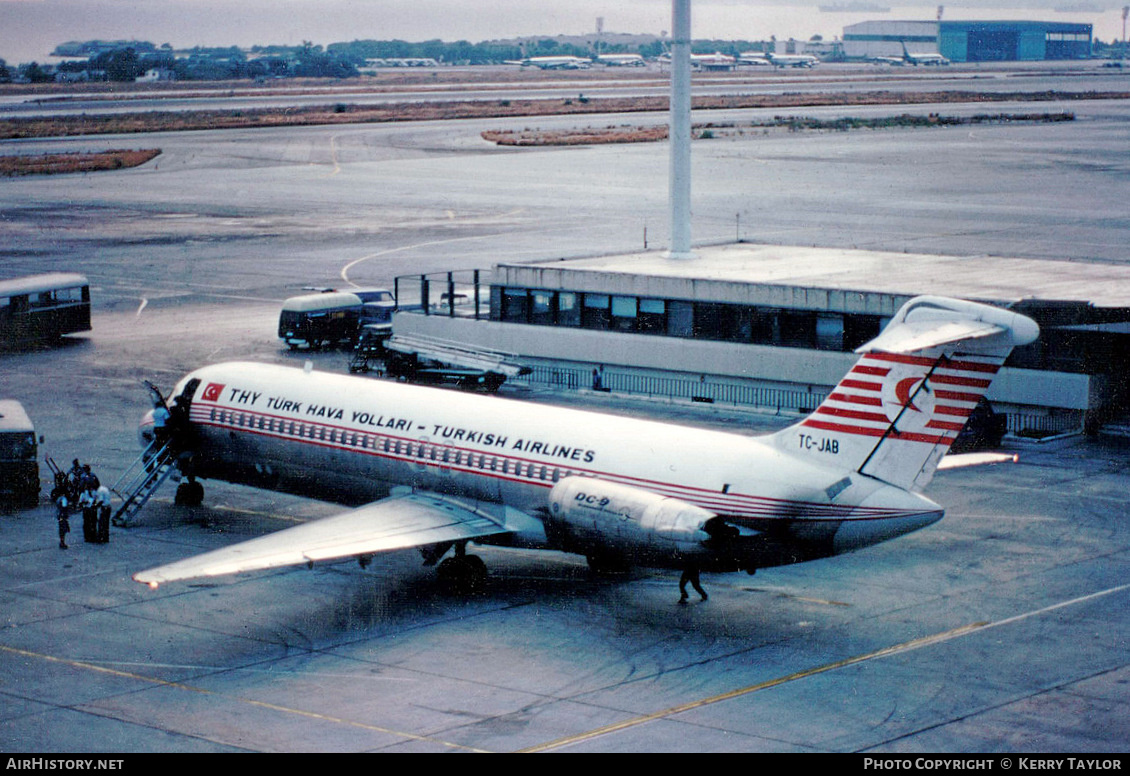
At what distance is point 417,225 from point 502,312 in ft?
135

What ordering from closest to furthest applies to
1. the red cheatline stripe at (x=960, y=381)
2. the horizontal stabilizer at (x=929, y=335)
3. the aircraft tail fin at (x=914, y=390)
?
the horizontal stabilizer at (x=929, y=335), the aircraft tail fin at (x=914, y=390), the red cheatline stripe at (x=960, y=381)

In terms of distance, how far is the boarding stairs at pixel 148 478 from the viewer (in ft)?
128

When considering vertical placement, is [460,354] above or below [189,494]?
above

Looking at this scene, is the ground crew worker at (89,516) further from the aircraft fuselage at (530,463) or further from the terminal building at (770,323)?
the terminal building at (770,323)

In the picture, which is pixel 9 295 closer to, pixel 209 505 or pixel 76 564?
pixel 209 505

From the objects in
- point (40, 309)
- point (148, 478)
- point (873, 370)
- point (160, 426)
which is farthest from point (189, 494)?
point (40, 309)

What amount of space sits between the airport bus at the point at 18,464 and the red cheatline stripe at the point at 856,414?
72.3ft

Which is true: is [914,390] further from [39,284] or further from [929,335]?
[39,284]

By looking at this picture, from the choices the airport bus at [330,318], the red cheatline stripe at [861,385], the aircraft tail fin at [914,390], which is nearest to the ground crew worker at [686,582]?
the aircraft tail fin at [914,390]

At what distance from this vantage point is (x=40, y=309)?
6606cm

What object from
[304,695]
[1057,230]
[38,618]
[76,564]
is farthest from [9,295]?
[1057,230]

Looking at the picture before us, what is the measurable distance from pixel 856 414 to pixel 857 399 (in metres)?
0.30

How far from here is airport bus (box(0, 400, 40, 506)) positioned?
132ft

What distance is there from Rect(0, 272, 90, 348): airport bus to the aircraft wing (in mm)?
36965
